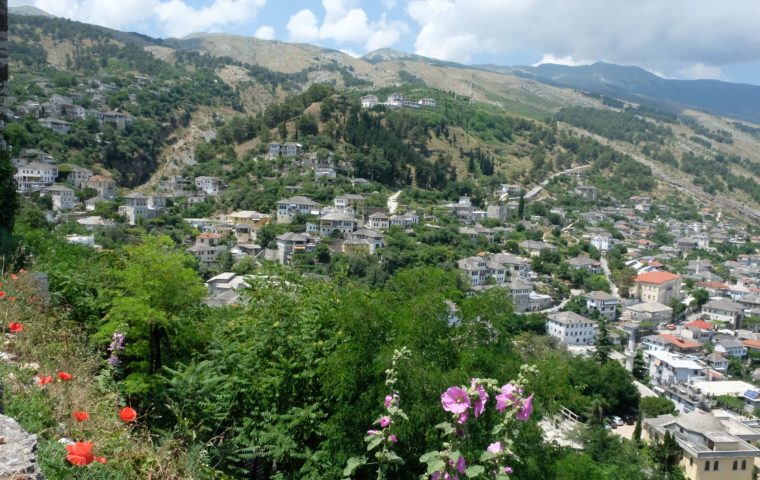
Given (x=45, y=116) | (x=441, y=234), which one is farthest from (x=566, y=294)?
(x=45, y=116)

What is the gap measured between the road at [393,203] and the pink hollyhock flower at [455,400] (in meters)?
38.1

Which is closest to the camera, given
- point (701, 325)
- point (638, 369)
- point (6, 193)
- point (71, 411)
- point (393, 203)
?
point (71, 411)

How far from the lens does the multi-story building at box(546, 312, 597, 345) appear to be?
95.0 ft

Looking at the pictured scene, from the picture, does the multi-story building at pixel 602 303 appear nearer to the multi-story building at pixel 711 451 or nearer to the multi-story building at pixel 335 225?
the multi-story building at pixel 335 225

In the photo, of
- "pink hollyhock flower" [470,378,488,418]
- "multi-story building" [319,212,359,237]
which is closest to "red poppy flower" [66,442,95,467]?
"pink hollyhock flower" [470,378,488,418]

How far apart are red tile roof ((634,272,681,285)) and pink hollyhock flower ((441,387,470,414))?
39600 mm

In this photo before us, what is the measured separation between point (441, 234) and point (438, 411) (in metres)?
33.8

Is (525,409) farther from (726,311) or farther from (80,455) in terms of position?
(726,311)

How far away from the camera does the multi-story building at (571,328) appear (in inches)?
1141

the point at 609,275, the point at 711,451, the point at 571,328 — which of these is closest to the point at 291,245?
the point at 571,328

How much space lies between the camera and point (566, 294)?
36.2m

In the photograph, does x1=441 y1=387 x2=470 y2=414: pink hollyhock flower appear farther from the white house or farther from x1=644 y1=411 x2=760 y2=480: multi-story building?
the white house

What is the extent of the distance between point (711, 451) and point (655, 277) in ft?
80.2

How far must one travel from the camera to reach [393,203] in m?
43.8
